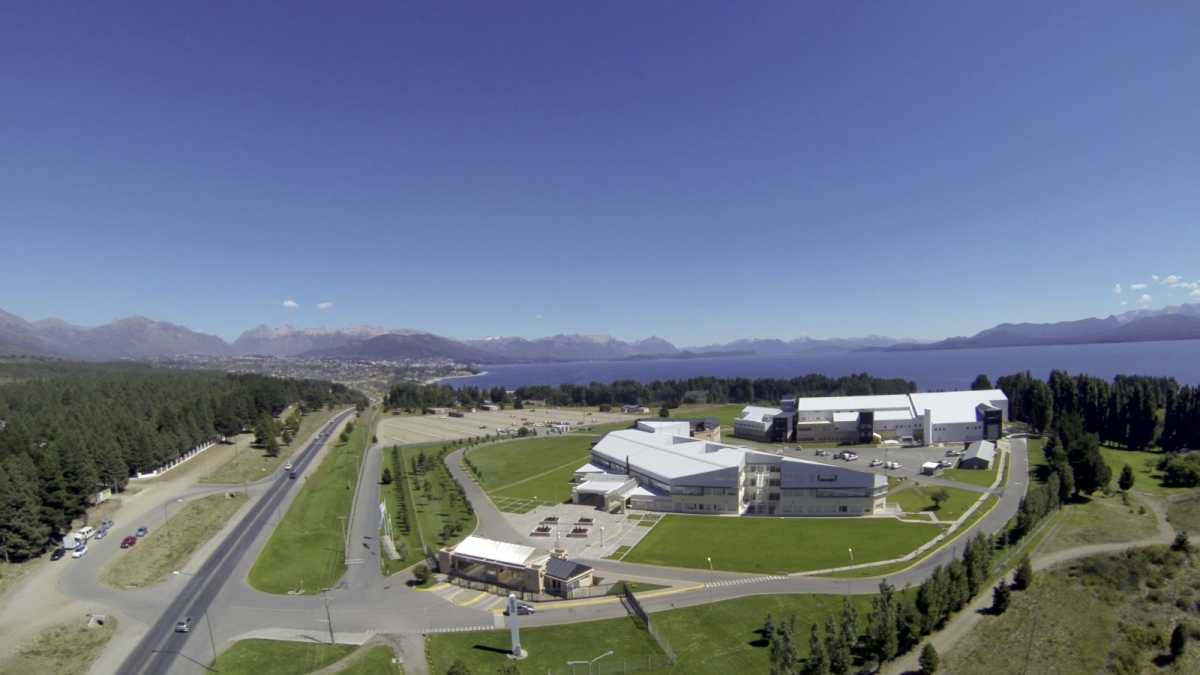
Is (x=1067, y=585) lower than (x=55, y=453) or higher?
lower

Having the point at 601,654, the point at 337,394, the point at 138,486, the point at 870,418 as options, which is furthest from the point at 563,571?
the point at 337,394

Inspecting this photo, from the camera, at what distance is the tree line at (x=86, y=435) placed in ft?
131

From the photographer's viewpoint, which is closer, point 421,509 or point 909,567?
point 909,567

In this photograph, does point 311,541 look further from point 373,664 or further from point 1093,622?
point 1093,622

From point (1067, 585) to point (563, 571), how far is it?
1106 inches

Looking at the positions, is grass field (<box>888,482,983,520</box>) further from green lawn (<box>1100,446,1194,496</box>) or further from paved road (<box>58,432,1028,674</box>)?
green lawn (<box>1100,446,1194,496</box>)

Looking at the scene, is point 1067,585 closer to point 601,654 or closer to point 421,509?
point 601,654

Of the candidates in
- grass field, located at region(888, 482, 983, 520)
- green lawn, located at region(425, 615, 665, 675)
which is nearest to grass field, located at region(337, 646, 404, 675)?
green lawn, located at region(425, 615, 665, 675)

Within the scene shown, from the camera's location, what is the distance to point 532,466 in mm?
68500

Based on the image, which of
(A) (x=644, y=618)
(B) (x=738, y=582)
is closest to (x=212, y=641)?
(A) (x=644, y=618)

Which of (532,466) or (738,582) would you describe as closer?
(738,582)

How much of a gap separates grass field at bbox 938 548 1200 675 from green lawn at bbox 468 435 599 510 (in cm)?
3384

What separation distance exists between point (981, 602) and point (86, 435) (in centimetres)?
7113

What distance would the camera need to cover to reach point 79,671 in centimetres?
2603
